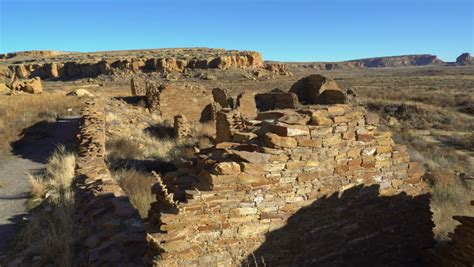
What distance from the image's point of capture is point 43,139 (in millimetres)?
14125

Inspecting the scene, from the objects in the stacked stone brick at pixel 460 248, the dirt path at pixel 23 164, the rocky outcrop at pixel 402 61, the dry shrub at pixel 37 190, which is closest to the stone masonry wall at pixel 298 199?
the stacked stone brick at pixel 460 248

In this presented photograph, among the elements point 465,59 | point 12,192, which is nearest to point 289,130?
point 12,192

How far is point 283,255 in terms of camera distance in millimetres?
4797

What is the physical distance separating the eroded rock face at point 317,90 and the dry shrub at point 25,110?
10.9 metres

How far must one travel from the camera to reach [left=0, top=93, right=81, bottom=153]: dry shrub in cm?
1433

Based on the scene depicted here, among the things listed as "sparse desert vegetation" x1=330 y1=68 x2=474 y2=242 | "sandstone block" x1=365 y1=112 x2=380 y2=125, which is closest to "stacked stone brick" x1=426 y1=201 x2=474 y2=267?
"sandstone block" x1=365 y1=112 x2=380 y2=125

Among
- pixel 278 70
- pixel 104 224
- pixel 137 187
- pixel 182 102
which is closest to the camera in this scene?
pixel 104 224

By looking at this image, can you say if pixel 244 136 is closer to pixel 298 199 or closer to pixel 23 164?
pixel 298 199

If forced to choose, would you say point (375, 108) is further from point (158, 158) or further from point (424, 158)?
point (158, 158)

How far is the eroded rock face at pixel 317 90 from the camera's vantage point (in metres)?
17.0

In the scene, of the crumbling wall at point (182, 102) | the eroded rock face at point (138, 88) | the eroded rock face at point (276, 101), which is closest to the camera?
the crumbling wall at point (182, 102)

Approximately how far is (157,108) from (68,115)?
395cm

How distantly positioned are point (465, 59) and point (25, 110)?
6873 inches

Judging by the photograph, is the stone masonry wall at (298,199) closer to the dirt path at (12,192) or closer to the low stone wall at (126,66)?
the dirt path at (12,192)
